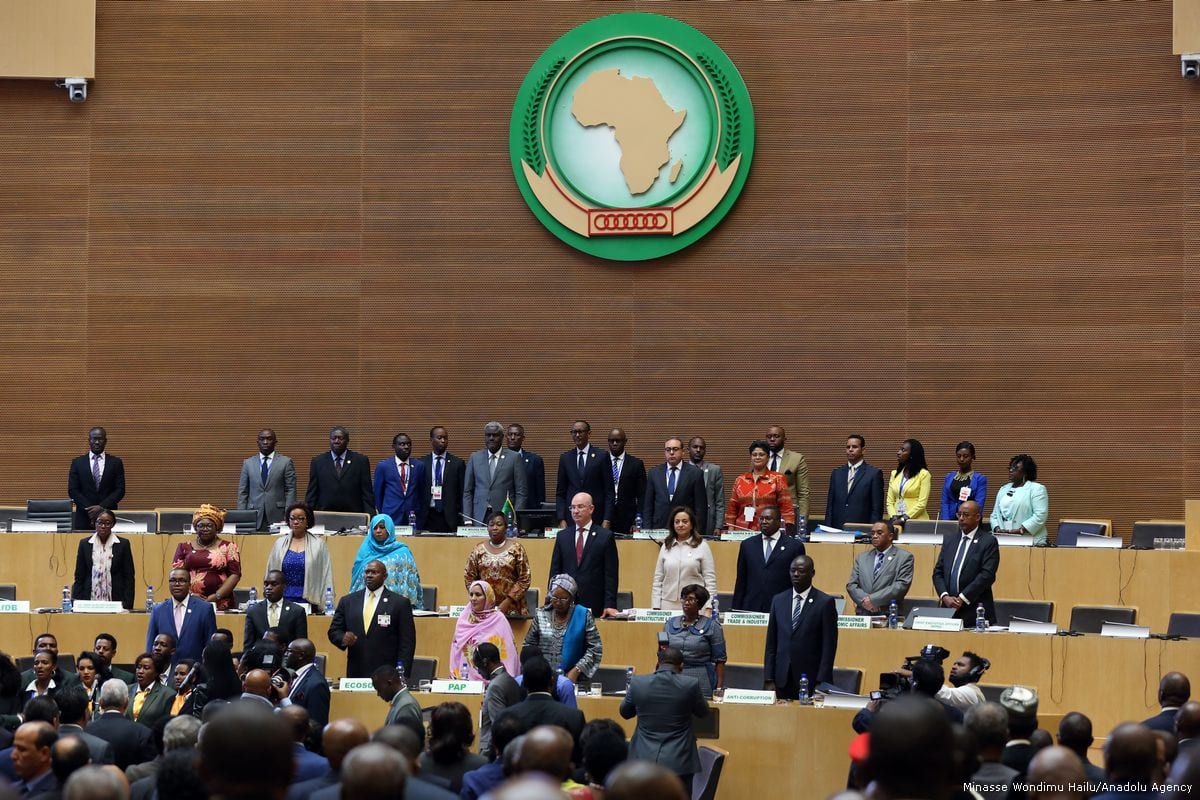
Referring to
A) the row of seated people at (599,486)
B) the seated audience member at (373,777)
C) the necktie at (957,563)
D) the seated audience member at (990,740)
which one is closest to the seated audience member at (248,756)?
the seated audience member at (373,777)

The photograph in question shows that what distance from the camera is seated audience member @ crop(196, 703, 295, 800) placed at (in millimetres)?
3020

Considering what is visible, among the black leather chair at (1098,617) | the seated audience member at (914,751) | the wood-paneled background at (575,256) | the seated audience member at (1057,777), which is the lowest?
the black leather chair at (1098,617)

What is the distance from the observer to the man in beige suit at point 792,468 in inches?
527

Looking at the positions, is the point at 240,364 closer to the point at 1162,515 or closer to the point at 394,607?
the point at 394,607

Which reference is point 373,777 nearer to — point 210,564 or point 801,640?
point 801,640

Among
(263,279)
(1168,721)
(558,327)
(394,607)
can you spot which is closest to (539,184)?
(558,327)

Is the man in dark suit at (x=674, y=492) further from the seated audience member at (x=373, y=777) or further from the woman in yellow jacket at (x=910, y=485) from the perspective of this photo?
the seated audience member at (x=373, y=777)

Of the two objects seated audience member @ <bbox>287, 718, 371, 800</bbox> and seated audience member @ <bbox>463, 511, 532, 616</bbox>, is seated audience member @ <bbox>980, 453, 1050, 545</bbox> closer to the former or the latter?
seated audience member @ <bbox>463, 511, 532, 616</bbox>

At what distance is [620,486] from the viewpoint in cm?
1305

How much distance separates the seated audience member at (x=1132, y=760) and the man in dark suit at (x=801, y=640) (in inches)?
187

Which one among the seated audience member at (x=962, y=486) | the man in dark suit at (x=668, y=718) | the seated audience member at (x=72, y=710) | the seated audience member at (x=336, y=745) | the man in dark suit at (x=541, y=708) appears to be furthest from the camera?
the seated audience member at (x=962, y=486)

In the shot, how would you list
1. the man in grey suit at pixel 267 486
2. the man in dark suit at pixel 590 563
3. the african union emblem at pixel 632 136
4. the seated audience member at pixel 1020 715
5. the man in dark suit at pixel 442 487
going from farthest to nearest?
the african union emblem at pixel 632 136 < the man in grey suit at pixel 267 486 < the man in dark suit at pixel 442 487 < the man in dark suit at pixel 590 563 < the seated audience member at pixel 1020 715

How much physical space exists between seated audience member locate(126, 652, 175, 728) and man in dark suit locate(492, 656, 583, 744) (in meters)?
2.51

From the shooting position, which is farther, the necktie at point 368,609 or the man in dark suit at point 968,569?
the man in dark suit at point 968,569
